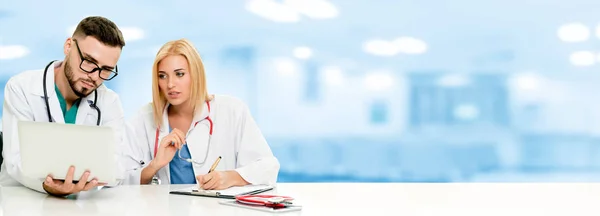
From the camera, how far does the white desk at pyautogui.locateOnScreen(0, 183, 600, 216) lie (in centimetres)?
200

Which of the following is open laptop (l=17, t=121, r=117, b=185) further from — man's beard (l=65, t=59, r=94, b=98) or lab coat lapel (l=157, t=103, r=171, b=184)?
lab coat lapel (l=157, t=103, r=171, b=184)

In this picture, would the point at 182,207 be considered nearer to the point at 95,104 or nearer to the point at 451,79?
the point at 95,104

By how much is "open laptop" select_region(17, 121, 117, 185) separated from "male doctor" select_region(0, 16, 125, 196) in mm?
405

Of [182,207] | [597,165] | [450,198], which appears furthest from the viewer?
[597,165]

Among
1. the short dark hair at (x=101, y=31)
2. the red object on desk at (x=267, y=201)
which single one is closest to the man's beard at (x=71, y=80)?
the short dark hair at (x=101, y=31)

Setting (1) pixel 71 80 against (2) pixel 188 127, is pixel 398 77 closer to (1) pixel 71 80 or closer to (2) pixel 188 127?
(2) pixel 188 127

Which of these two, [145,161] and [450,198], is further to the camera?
[145,161]

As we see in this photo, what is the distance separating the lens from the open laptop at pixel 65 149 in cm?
206

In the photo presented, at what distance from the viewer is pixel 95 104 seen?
274 cm

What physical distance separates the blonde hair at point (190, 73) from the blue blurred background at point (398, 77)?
2.06 meters

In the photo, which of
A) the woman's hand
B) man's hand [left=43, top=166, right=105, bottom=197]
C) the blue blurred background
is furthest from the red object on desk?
the blue blurred background

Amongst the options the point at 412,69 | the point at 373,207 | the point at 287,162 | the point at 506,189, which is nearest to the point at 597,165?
the point at 412,69

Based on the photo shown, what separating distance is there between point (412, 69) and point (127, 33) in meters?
2.14

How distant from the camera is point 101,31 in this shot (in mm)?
2619
